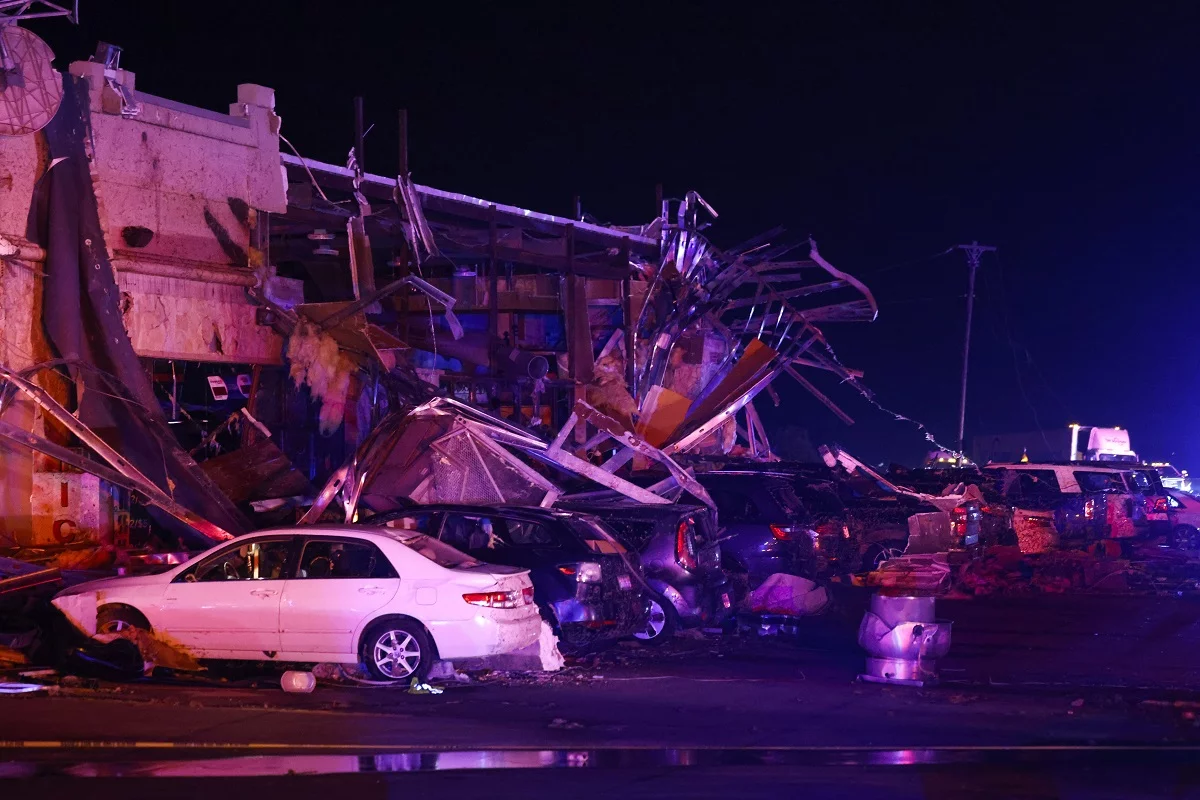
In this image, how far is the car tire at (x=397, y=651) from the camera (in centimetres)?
1083

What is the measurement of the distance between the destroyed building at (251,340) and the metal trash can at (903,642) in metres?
4.89

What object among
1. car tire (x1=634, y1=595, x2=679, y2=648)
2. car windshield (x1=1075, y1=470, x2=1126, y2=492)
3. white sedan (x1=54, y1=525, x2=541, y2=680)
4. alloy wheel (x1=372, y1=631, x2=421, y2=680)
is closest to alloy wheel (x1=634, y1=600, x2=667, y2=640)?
car tire (x1=634, y1=595, x2=679, y2=648)

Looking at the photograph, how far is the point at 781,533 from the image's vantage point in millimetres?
16312

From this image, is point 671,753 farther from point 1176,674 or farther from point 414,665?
point 1176,674

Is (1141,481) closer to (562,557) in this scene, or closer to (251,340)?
(562,557)

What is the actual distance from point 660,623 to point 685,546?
955 millimetres

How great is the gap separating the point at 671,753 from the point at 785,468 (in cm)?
1237

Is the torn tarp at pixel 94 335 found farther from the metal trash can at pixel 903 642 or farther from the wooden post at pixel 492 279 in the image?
the metal trash can at pixel 903 642

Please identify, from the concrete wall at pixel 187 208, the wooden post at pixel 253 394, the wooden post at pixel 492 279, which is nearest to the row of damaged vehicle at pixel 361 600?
the concrete wall at pixel 187 208

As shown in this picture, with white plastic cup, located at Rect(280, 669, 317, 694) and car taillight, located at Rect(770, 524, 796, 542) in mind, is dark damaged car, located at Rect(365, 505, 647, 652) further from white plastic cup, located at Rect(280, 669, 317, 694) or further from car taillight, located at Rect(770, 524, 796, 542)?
car taillight, located at Rect(770, 524, 796, 542)

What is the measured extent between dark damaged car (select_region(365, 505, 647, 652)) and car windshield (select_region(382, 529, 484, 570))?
87 cm

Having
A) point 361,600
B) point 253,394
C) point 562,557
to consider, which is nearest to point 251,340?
point 253,394

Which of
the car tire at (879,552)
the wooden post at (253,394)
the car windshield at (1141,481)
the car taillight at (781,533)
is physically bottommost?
the car tire at (879,552)

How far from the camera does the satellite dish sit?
14.0m
